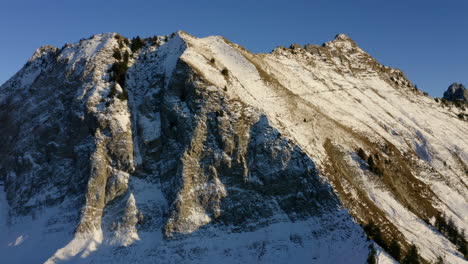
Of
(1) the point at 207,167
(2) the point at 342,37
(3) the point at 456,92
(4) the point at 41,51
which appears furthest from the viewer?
(3) the point at 456,92

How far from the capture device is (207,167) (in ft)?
212

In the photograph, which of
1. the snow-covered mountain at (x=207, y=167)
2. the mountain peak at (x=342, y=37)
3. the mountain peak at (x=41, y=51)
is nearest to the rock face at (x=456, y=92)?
the mountain peak at (x=342, y=37)

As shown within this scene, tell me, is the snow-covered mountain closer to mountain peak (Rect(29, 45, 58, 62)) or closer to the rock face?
mountain peak (Rect(29, 45, 58, 62))

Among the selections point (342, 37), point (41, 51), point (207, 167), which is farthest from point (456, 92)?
point (41, 51)

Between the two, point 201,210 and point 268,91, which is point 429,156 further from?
point 201,210

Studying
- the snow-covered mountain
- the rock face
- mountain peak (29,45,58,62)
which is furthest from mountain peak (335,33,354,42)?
mountain peak (29,45,58,62)

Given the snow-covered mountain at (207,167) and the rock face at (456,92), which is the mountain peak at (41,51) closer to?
the snow-covered mountain at (207,167)

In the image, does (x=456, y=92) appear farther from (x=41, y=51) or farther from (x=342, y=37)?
(x=41, y=51)

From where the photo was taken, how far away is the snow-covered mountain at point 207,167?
5759 cm

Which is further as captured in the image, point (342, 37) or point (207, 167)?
point (342, 37)

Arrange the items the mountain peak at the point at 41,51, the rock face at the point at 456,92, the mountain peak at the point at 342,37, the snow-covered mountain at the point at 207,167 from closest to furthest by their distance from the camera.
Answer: the snow-covered mountain at the point at 207,167 < the mountain peak at the point at 41,51 < the mountain peak at the point at 342,37 < the rock face at the point at 456,92

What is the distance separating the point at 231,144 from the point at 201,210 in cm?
1201

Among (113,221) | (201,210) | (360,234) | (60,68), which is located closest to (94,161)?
(113,221)

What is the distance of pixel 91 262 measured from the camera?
5531 centimetres
